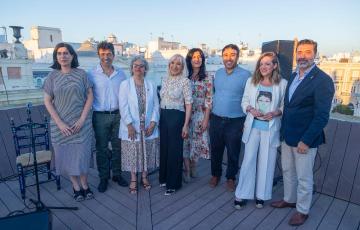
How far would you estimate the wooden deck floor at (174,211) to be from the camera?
240 centimetres

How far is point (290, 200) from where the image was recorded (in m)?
2.65

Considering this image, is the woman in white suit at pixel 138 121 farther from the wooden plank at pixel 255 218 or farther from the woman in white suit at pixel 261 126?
the wooden plank at pixel 255 218

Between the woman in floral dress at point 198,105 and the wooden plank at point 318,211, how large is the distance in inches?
48.9

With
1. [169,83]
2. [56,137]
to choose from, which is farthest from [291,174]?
[56,137]

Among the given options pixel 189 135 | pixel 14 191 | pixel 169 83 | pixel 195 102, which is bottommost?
pixel 14 191

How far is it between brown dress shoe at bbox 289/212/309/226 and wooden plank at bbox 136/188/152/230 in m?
1.37

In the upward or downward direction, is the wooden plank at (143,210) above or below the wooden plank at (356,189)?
below

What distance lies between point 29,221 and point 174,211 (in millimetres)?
1320

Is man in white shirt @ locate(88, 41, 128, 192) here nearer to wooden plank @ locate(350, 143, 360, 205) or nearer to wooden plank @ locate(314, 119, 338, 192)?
wooden plank @ locate(314, 119, 338, 192)

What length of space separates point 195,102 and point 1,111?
2.61 metres

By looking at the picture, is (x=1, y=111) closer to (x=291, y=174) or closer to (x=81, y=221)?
(x=81, y=221)

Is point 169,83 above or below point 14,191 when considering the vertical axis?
above

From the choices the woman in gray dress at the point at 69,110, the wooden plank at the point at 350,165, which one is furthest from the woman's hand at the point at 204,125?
the wooden plank at the point at 350,165

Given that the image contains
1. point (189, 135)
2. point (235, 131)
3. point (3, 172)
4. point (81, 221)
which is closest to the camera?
point (81, 221)
